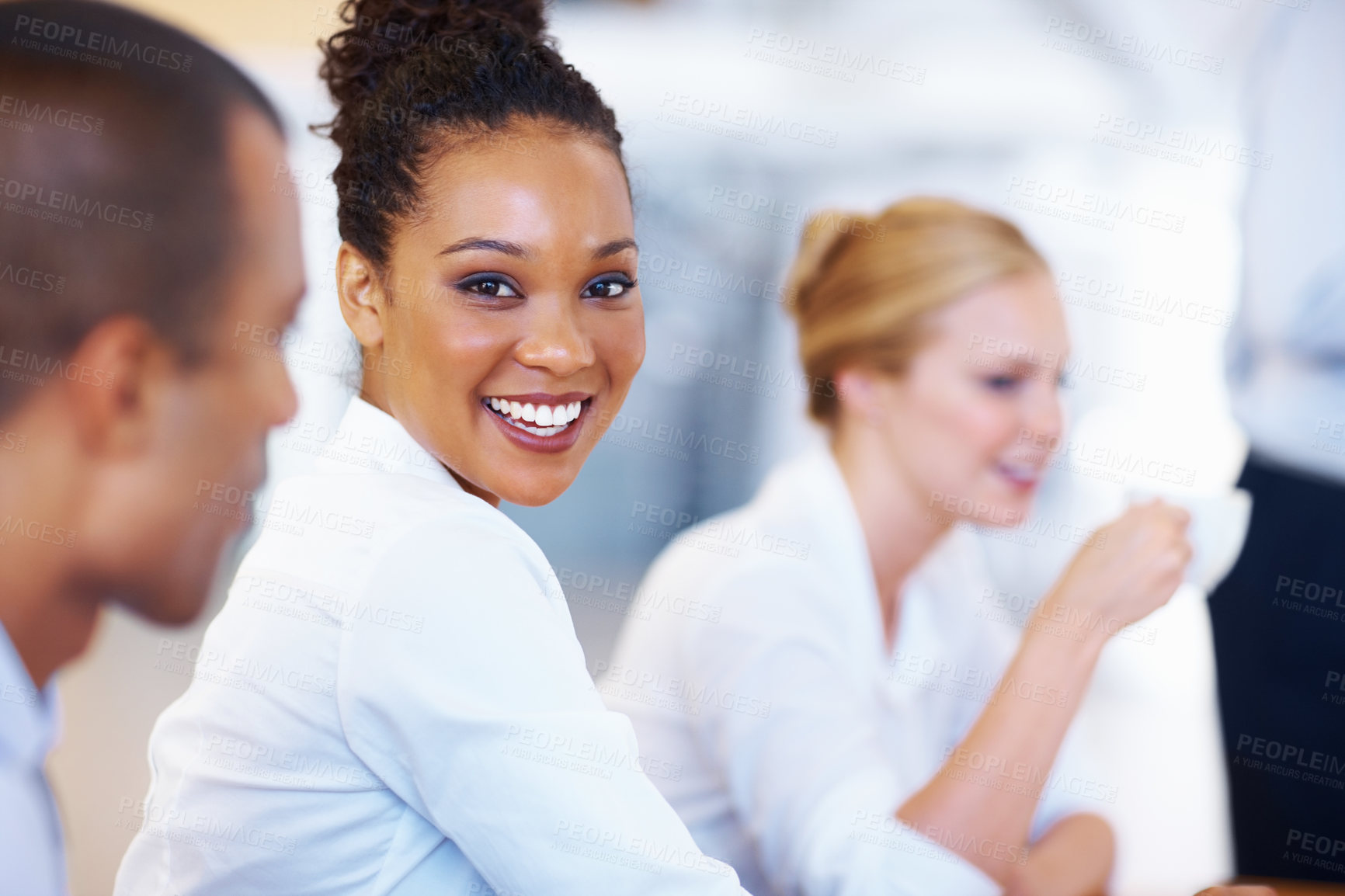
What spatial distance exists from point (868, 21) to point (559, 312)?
37.5 inches

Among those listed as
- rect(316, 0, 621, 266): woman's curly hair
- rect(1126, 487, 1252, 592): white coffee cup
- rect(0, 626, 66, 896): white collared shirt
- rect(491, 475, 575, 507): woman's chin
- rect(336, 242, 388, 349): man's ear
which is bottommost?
rect(0, 626, 66, 896): white collared shirt

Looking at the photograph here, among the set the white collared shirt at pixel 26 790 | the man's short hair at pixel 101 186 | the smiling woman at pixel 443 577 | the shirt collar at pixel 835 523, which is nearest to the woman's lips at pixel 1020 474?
the shirt collar at pixel 835 523

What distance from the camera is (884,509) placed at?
140cm

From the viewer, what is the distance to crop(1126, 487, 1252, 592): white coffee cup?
4.23 ft

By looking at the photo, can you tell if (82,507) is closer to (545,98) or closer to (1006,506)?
(545,98)

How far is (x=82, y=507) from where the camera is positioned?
1229mm

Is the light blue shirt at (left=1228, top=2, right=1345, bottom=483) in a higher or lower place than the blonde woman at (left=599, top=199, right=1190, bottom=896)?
higher

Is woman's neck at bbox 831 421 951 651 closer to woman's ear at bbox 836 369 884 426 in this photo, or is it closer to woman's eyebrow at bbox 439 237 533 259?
woman's ear at bbox 836 369 884 426

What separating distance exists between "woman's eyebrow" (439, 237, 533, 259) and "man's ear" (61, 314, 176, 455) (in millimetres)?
715

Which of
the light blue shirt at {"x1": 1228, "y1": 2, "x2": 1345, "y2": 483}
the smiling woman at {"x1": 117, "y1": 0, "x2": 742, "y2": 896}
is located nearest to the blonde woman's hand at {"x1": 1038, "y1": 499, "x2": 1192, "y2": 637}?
the light blue shirt at {"x1": 1228, "y1": 2, "x2": 1345, "y2": 483}

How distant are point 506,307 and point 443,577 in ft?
0.73

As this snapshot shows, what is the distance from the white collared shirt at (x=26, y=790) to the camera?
41.5 inches

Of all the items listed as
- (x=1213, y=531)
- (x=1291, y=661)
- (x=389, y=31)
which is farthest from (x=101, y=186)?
(x=1291, y=661)

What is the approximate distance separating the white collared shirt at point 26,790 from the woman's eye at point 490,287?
0.83 m
